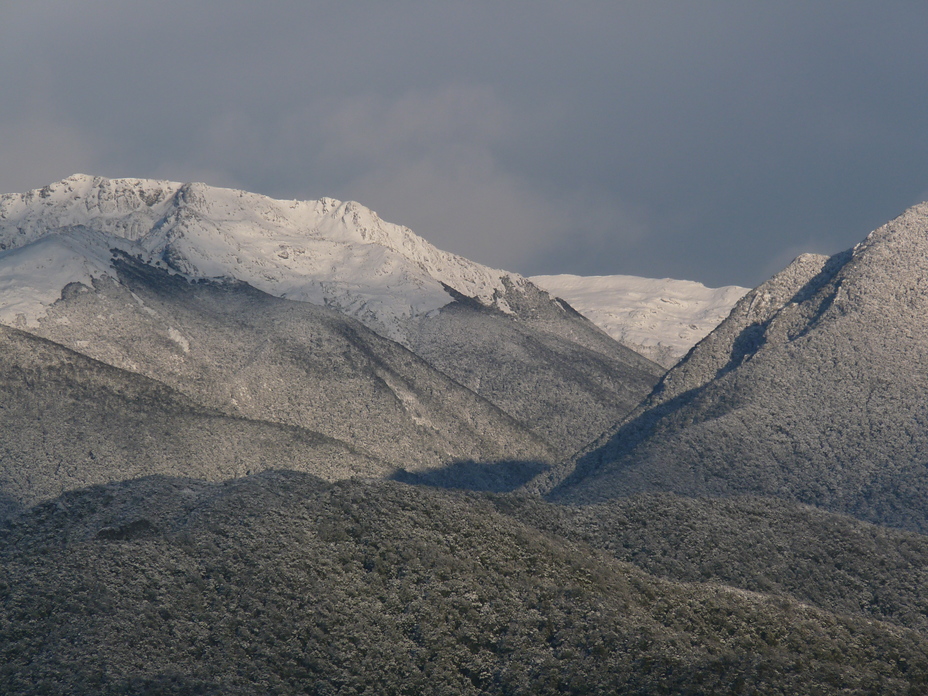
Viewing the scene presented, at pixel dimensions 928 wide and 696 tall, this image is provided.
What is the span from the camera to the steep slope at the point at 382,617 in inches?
2926

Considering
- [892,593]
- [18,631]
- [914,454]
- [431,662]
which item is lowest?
[18,631]

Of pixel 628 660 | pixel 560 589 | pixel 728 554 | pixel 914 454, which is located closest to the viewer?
pixel 628 660

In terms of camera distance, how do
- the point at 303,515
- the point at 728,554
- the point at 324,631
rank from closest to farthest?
the point at 324,631
the point at 303,515
the point at 728,554

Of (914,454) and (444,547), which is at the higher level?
(914,454)

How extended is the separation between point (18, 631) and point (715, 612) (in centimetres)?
5656

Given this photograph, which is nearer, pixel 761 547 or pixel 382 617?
pixel 382 617

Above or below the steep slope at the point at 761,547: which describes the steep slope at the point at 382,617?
below

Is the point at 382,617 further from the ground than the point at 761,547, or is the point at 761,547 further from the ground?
the point at 761,547

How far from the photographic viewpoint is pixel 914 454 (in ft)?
654

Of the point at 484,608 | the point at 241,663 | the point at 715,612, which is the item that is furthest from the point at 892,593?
the point at 241,663

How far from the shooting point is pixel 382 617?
84.5 meters

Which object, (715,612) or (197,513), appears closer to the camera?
(715,612)

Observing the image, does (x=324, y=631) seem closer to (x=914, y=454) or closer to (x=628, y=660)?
(x=628, y=660)

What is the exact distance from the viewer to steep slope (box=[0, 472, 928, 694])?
2926 inches
